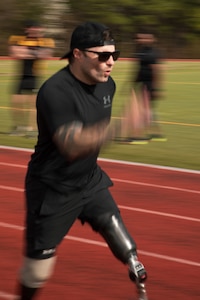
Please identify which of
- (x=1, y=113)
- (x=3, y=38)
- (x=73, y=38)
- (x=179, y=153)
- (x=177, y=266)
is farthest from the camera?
(x=3, y=38)

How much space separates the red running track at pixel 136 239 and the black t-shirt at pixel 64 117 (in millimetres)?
1376

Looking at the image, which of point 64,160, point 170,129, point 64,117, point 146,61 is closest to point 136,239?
point 64,160

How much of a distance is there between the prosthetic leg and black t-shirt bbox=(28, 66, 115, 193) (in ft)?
0.95

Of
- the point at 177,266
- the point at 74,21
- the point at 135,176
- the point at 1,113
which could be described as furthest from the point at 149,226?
the point at 74,21

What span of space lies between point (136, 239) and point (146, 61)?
19.9 feet

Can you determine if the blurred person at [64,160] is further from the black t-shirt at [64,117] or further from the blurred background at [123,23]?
the blurred background at [123,23]

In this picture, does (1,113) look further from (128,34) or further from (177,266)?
(128,34)

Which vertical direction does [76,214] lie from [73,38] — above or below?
below

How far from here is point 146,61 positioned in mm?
Result: 13328

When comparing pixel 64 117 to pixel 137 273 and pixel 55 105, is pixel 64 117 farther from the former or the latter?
pixel 137 273

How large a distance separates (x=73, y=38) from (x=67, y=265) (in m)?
2.51

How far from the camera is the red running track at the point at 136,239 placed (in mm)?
6203

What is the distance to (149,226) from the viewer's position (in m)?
8.18

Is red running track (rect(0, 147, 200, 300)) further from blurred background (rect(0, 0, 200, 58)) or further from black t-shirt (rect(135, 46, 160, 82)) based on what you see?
blurred background (rect(0, 0, 200, 58))
